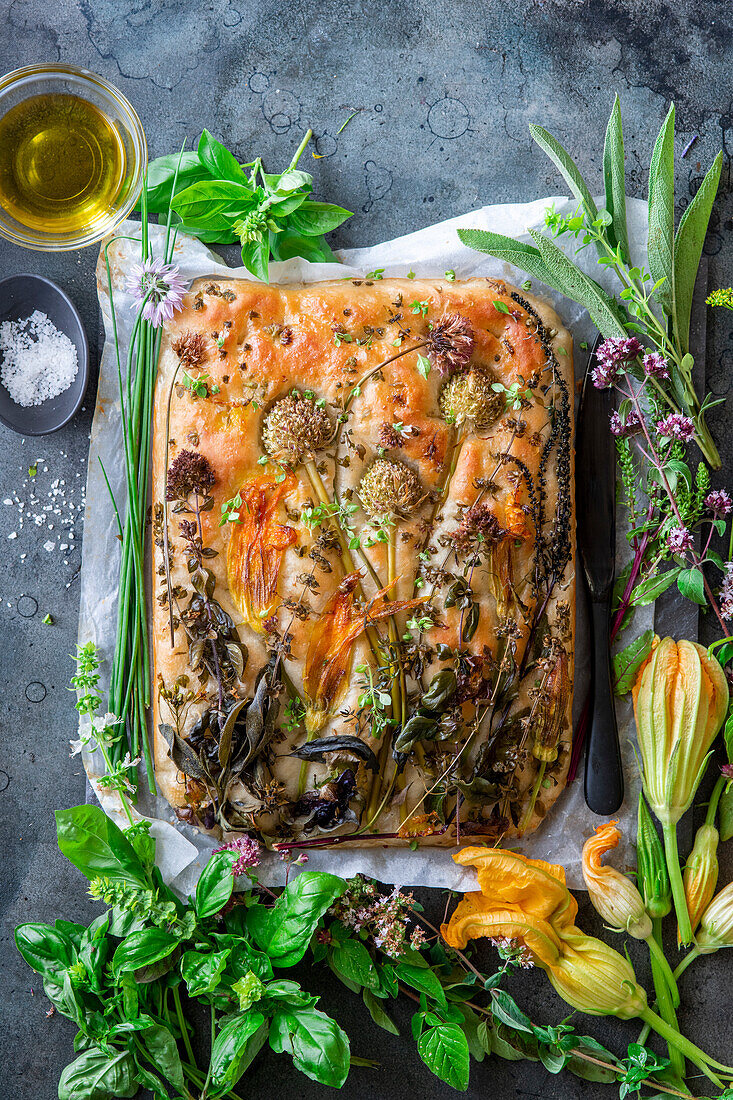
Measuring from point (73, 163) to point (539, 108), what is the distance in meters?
1.29

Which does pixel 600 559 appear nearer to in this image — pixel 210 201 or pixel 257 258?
pixel 257 258

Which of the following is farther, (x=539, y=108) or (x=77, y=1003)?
Result: (x=539, y=108)

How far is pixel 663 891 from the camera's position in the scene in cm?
214

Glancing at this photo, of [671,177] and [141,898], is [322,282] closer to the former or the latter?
[671,177]

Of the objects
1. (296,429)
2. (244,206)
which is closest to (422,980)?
A: (296,429)

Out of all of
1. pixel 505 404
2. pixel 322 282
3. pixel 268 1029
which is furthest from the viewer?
pixel 322 282

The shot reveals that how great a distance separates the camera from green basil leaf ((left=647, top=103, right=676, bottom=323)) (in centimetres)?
206

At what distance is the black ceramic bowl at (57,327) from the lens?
2.21 metres

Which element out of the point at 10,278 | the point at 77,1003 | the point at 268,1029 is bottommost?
the point at 268,1029

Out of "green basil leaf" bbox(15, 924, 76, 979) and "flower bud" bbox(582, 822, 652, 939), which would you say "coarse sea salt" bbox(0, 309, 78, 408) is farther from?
"flower bud" bbox(582, 822, 652, 939)

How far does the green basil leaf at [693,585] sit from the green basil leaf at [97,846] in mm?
1527

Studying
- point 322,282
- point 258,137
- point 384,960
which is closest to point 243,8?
point 258,137

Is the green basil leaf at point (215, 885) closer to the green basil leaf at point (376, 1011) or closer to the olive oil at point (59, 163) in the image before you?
the green basil leaf at point (376, 1011)

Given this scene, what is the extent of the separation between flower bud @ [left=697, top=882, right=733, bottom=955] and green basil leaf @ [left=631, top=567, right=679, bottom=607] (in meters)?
0.78
